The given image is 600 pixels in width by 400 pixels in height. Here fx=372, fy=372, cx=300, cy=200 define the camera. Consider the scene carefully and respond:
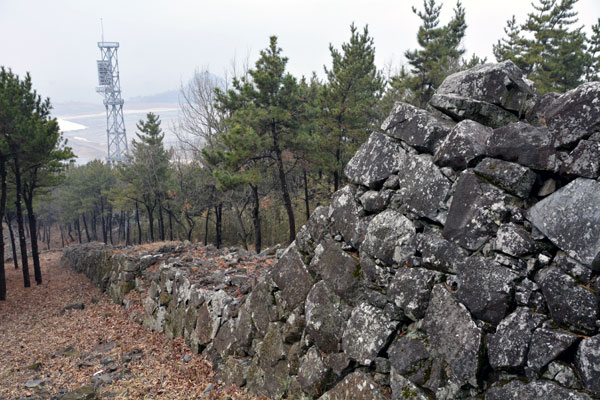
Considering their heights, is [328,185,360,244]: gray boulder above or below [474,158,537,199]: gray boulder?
below

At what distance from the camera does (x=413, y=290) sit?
4.42 metres

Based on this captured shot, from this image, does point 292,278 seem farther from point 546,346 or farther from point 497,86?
point 497,86

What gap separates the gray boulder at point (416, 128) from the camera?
477 cm

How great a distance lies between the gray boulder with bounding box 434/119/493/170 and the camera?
4.23 meters

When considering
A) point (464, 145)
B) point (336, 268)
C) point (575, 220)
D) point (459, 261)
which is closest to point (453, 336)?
point (459, 261)

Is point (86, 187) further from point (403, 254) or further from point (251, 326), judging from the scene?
point (403, 254)

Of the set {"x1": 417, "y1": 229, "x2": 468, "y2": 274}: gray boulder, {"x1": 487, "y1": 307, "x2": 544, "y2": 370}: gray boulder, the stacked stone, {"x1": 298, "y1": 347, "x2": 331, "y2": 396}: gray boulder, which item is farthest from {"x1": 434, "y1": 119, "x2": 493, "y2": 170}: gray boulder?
{"x1": 298, "y1": 347, "x2": 331, "y2": 396}: gray boulder

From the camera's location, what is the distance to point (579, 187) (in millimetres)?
3393

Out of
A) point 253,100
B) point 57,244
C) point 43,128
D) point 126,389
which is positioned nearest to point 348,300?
point 126,389

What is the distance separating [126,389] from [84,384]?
1.44m

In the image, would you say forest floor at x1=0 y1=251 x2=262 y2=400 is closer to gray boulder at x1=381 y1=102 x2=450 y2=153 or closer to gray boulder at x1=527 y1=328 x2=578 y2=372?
gray boulder at x1=527 y1=328 x2=578 y2=372

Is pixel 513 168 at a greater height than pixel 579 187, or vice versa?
pixel 513 168

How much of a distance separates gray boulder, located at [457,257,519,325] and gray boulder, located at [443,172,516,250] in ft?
0.80

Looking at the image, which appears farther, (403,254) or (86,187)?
(86,187)
